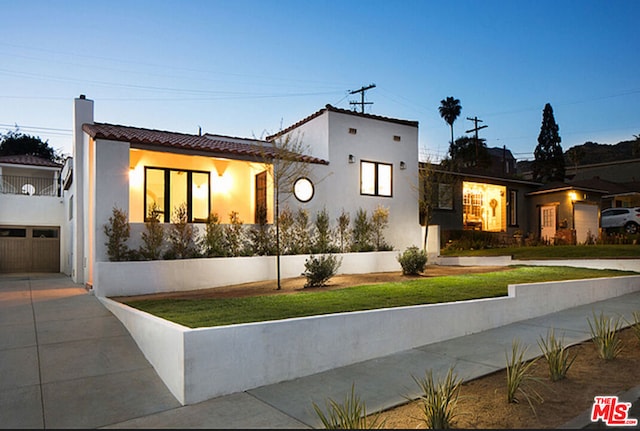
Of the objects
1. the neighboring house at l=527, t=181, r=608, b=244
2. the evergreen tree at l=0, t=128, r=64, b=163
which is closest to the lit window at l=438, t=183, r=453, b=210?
the neighboring house at l=527, t=181, r=608, b=244

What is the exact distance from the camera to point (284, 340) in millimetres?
5496

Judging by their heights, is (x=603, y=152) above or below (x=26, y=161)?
above

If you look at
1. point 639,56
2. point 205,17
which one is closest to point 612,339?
point 205,17

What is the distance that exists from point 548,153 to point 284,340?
1577 inches

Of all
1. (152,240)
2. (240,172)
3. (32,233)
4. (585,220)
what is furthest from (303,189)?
(585,220)

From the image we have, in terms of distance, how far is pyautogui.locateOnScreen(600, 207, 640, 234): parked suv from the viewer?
25594mm

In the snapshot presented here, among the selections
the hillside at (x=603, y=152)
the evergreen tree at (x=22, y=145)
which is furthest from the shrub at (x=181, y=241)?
the hillside at (x=603, y=152)

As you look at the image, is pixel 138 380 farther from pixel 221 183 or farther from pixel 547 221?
pixel 547 221

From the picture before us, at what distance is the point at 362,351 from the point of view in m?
6.21

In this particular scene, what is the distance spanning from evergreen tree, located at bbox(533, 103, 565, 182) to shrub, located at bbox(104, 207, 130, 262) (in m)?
37.9

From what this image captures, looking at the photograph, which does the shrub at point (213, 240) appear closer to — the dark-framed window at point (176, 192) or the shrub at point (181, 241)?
the shrub at point (181, 241)

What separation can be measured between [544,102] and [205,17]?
3441 cm

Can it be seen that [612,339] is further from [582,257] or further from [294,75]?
[294,75]

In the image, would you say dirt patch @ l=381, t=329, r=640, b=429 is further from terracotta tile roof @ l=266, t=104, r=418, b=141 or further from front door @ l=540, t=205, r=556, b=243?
front door @ l=540, t=205, r=556, b=243
